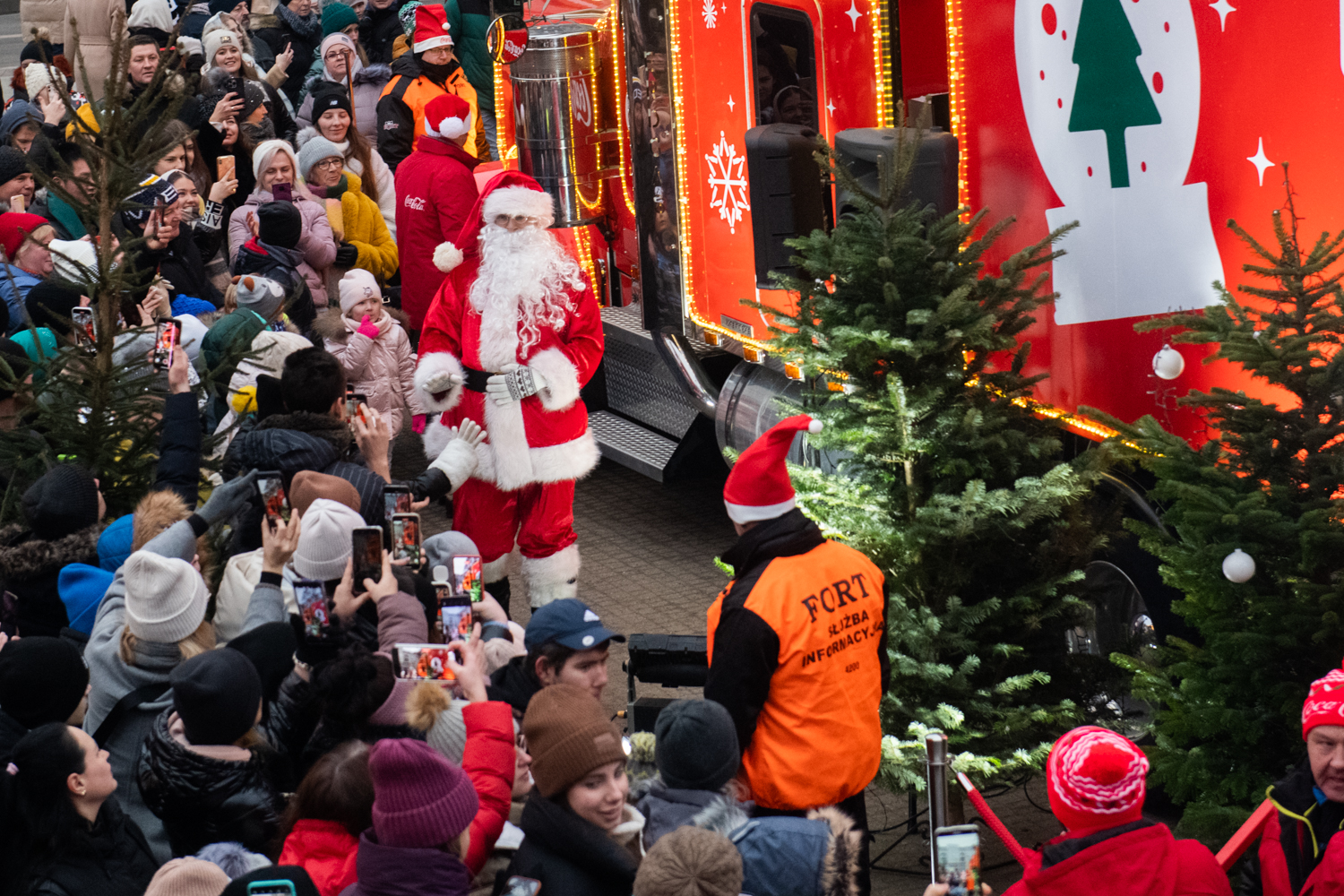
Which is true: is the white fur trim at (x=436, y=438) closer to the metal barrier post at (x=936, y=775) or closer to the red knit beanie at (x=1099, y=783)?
the metal barrier post at (x=936, y=775)

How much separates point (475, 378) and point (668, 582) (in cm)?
155

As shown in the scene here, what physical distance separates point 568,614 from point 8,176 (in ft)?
19.2

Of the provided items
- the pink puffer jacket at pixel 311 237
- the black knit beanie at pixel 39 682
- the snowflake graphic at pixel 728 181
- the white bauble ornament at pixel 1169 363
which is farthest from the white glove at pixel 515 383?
the black knit beanie at pixel 39 682

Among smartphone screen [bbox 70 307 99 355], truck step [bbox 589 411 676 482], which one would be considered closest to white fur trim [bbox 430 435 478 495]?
smartphone screen [bbox 70 307 99 355]

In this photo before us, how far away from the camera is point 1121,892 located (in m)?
2.97

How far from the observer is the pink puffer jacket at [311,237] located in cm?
822

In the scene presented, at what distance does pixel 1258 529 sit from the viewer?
393 centimetres

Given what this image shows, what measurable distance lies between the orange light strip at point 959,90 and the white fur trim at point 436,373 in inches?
96.1

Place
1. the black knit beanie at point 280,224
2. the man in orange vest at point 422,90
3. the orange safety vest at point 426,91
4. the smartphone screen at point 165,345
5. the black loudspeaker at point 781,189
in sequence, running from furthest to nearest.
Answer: the orange safety vest at point 426,91
the man in orange vest at point 422,90
the black knit beanie at point 280,224
the black loudspeaker at point 781,189
the smartphone screen at point 165,345

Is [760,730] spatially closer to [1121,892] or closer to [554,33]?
[1121,892]

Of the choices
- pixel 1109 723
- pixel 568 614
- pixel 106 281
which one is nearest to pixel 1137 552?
pixel 1109 723

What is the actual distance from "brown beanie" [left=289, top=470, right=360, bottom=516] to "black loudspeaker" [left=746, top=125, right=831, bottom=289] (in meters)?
2.00

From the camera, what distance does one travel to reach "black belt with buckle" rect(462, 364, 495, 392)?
6629 millimetres

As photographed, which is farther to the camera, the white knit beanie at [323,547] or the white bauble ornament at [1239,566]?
the white knit beanie at [323,547]
